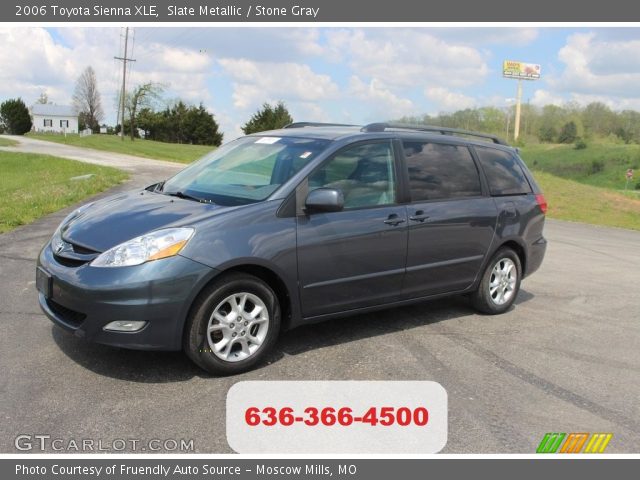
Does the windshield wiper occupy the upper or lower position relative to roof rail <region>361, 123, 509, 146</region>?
lower

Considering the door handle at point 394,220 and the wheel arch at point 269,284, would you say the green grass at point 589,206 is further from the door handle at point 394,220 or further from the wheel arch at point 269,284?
the wheel arch at point 269,284

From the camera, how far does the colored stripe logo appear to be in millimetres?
3684

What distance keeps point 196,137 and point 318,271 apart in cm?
7899

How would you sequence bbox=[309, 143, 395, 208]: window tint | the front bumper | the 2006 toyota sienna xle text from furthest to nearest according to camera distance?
bbox=[309, 143, 395, 208]: window tint < the 2006 toyota sienna xle text < the front bumper

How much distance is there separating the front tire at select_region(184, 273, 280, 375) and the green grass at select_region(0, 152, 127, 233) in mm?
6441

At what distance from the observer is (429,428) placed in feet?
12.5

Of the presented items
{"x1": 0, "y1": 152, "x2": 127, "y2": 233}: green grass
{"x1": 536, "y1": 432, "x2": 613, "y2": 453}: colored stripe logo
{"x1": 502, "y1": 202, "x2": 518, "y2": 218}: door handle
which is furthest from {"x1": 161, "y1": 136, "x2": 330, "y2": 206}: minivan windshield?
{"x1": 0, "y1": 152, "x2": 127, "y2": 233}: green grass

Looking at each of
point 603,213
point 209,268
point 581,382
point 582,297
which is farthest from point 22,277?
point 603,213

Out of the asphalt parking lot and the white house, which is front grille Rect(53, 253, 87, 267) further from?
the white house

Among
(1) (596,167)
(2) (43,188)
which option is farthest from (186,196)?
(1) (596,167)

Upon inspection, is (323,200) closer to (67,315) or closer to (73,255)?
(73,255)

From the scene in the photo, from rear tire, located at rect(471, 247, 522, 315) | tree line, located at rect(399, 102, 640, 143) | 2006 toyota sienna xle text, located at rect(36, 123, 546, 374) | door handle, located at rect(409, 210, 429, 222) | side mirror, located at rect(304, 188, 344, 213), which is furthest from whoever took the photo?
tree line, located at rect(399, 102, 640, 143)

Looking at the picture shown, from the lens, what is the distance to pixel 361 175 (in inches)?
203
